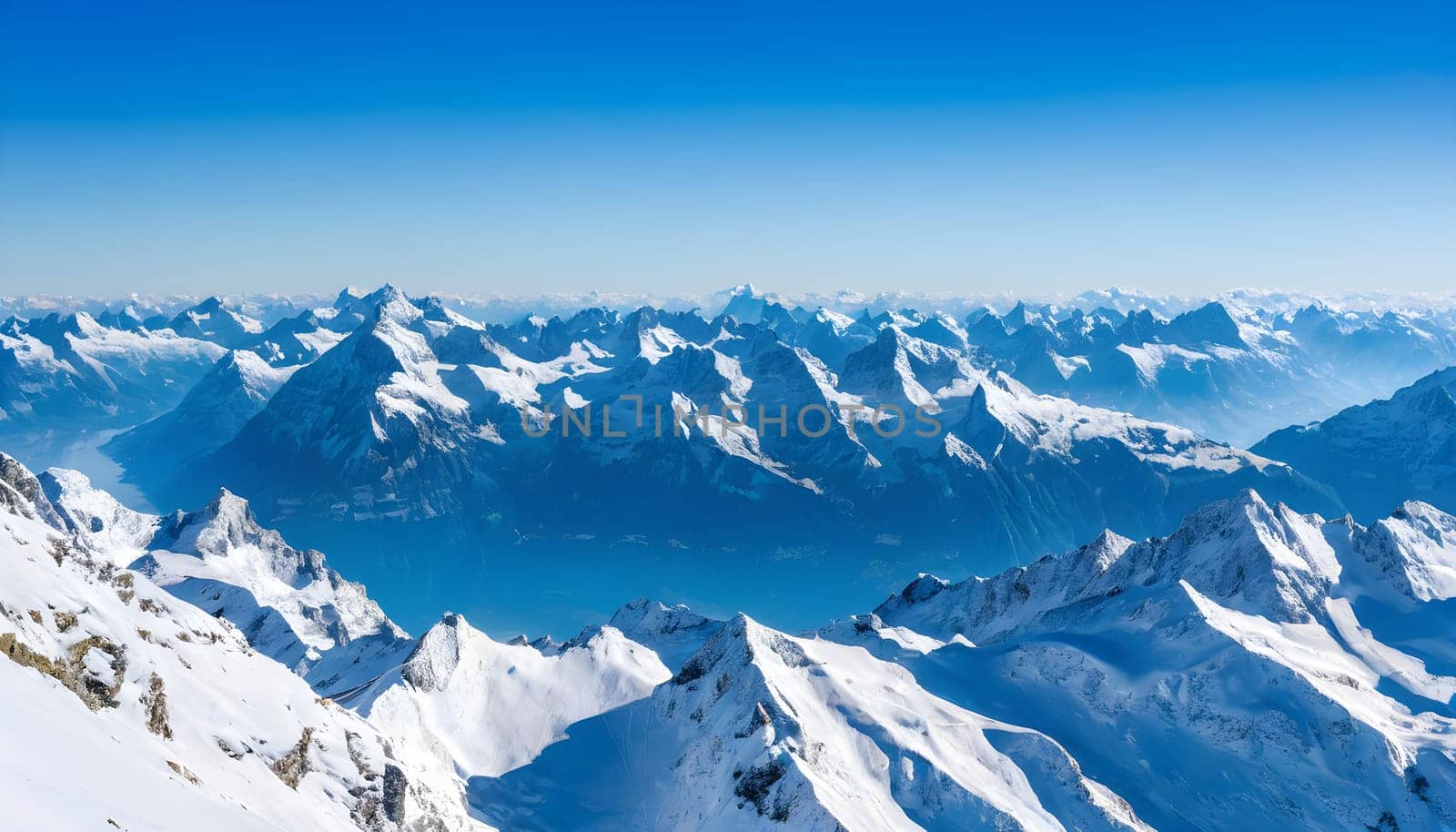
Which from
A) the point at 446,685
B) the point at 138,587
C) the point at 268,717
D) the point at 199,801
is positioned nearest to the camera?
the point at 199,801

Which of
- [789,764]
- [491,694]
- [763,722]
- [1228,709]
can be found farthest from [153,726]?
[1228,709]

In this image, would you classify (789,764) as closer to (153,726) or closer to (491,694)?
(491,694)

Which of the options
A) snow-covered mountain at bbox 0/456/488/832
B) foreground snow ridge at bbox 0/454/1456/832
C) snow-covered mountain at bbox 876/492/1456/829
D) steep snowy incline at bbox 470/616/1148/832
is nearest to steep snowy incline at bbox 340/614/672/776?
foreground snow ridge at bbox 0/454/1456/832

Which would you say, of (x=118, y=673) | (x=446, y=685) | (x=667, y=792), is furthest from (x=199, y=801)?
(x=446, y=685)

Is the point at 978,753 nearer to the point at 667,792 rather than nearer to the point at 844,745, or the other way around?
the point at 844,745

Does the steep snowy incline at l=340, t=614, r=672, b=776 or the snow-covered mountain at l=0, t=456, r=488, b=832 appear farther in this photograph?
the steep snowy incline at l=340, t=614, r=672, b=776

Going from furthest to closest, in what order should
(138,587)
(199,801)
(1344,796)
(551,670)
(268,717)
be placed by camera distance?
1. (551,670)
2. (1344,796)
3. (138,587)
4. (268,717)
5. (199,801)

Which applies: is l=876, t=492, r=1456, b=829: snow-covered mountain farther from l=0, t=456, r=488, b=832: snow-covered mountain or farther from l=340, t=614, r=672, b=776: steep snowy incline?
l=0, t=456, r=488, b=832: snow-covered mountain
